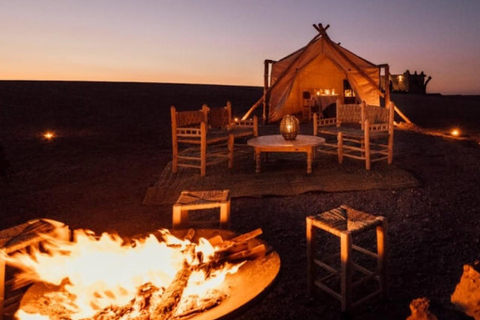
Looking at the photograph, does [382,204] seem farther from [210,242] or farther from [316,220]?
[210,242]

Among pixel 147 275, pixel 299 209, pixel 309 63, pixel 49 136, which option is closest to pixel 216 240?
pixel 147 275

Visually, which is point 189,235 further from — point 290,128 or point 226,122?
point 226,122

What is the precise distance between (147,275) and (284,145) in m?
3.70

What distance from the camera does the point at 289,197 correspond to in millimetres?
4852

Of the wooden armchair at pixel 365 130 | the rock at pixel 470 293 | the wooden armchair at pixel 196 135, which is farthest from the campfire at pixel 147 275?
the wooden armchair at pixel 365 130

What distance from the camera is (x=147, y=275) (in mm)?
2125

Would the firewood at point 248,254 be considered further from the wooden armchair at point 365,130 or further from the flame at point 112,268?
the wooden armchair at point 365,130

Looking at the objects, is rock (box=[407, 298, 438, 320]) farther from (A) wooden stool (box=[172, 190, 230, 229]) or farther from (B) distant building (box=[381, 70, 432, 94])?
(B) distant building (box=[381, 70, 432, 94])

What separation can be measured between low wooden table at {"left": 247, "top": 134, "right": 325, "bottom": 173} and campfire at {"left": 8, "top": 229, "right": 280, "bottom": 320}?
3.20 metres

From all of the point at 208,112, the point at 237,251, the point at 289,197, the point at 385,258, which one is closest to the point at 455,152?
the point at 289,197

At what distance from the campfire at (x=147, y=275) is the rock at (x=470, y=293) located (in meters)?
1.06

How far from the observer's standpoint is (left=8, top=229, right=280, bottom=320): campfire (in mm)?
1823

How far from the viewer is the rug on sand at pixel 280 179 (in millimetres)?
5047

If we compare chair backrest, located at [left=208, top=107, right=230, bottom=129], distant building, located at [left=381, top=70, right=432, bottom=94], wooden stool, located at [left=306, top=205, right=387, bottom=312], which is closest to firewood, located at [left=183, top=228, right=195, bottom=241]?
wooden stool, located at [left=306, top=205, right=387, bottom=312]
